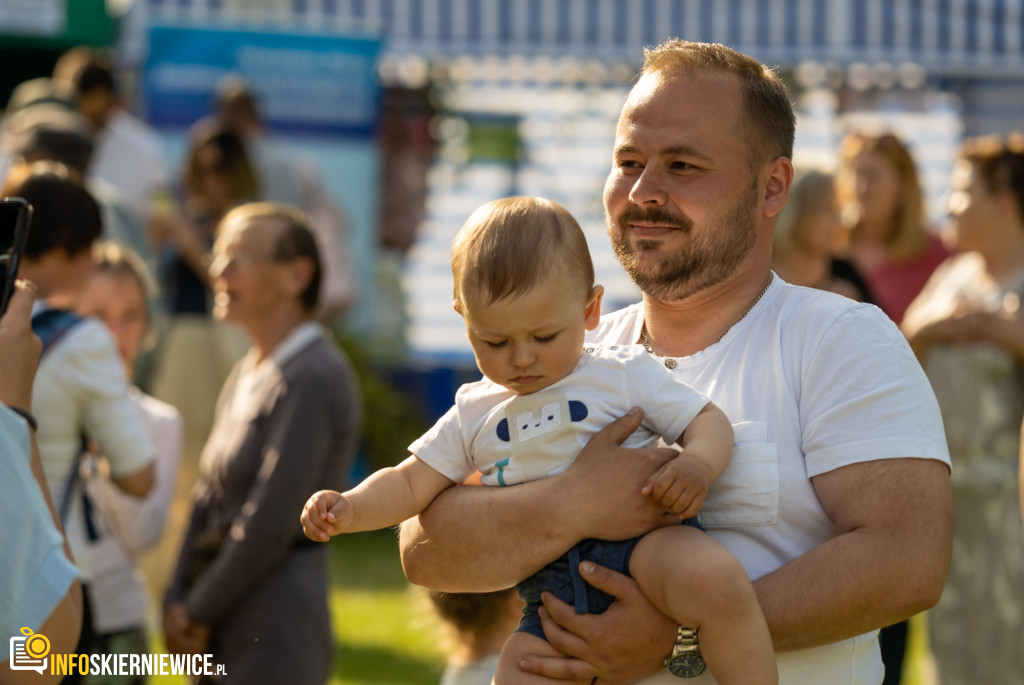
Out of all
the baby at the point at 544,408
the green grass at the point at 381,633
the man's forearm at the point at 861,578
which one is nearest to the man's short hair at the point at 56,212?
the baby at the point at 544,408

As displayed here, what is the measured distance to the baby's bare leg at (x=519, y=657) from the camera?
211 cm

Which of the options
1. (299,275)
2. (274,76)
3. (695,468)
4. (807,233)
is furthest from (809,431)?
(274,76)

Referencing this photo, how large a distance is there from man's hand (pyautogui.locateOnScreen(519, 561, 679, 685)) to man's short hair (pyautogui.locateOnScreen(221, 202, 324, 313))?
7.49 ft

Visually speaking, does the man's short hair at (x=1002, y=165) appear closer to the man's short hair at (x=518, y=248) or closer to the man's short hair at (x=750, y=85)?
the man's short hair at (x=750, y=85)

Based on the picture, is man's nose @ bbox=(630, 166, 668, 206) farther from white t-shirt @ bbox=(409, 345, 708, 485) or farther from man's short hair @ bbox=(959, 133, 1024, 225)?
man's short hair @ bbox=(959, 133, 1024, 225)

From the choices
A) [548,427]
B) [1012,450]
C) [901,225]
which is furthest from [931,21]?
[548,427]

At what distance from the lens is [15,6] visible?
948 centimetres

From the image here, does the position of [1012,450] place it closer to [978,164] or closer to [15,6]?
[978,164]

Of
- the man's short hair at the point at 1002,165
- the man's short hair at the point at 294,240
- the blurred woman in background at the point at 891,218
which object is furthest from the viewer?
the blurred woman in background at the point at 891,218

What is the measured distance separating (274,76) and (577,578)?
7.49 metres

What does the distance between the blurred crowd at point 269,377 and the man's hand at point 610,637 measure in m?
0.55

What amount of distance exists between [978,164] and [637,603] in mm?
3557

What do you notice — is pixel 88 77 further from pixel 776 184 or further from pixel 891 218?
pixel 776 184

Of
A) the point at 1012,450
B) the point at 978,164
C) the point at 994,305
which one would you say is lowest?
the point at 1012,450
